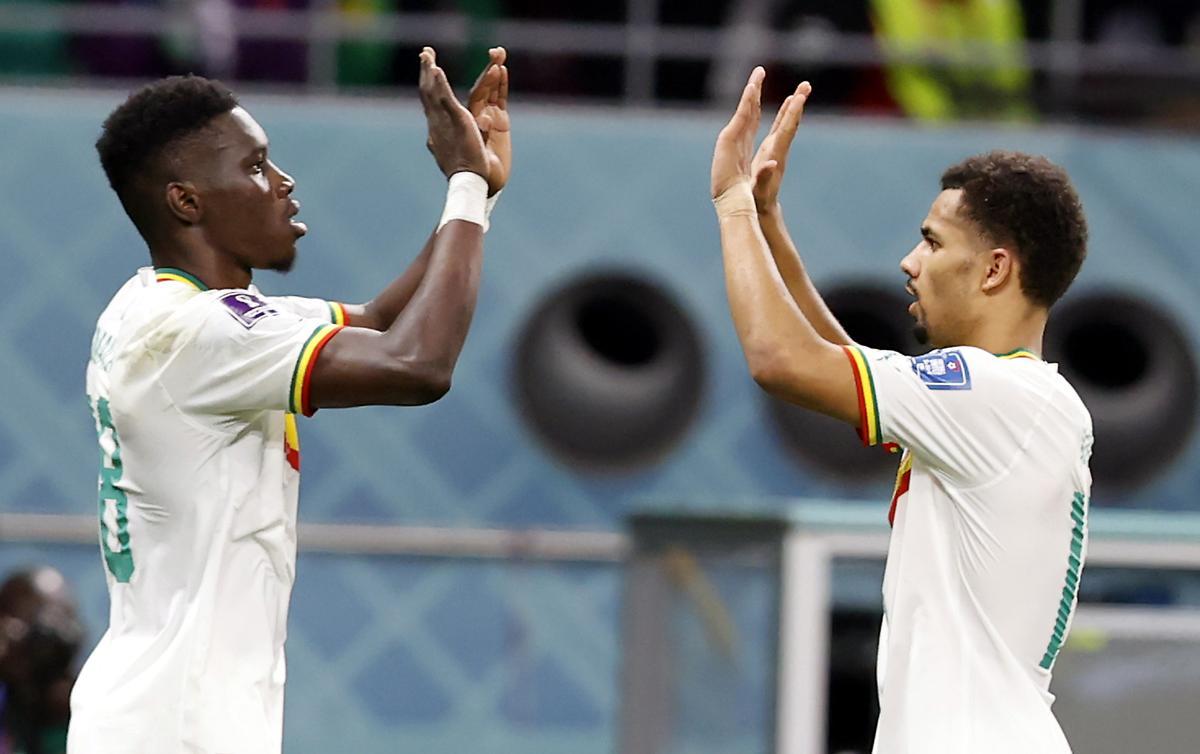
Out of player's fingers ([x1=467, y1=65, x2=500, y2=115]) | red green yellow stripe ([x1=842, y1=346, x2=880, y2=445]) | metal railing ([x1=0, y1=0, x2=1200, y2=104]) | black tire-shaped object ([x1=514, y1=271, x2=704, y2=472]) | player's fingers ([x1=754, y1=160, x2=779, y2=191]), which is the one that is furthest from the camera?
metal railing ([x1=0, y1=0, x2=1200, y2=104])

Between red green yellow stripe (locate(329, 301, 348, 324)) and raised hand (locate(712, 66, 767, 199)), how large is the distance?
0.88 metres

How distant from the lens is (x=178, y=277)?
4.11 metres

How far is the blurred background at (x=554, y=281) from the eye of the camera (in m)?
10.0

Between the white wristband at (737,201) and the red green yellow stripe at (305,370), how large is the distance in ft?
2.46

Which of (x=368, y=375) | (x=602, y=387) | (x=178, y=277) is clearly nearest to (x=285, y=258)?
(x=178, y=277)

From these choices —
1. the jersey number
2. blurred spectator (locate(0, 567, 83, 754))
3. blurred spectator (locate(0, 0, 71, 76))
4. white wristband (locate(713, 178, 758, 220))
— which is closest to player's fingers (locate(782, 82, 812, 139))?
white wristband (locate(713, 178, 758, 220))

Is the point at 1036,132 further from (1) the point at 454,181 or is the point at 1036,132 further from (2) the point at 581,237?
(1) the point at 454,181

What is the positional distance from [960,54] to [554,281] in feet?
7.10

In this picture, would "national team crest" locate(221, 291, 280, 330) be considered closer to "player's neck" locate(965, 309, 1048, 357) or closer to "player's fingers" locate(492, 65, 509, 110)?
"player's fingers" locate(492, 65, 509, 110)

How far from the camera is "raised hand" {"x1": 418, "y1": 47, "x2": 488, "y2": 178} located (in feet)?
13.4

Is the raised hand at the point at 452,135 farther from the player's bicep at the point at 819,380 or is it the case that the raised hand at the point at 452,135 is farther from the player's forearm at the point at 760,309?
the player's bicep at the point at 819,380

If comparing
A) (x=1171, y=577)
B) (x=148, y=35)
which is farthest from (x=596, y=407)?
(x=1171, y=577)

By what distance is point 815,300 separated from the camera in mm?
4617

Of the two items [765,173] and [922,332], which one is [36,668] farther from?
[922,332]
